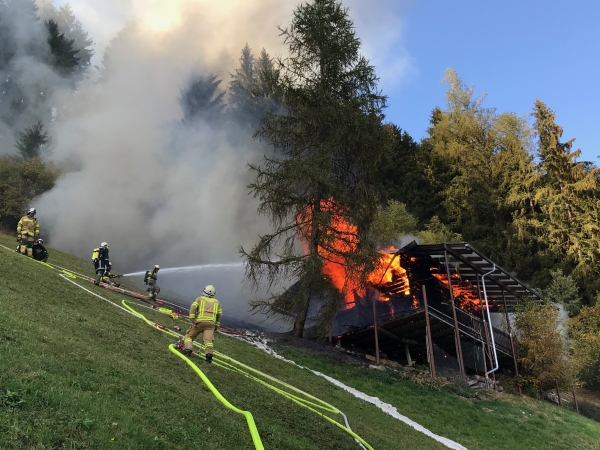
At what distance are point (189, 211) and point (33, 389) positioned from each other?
1511 inches

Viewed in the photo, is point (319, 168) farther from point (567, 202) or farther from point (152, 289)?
point (567, 202)

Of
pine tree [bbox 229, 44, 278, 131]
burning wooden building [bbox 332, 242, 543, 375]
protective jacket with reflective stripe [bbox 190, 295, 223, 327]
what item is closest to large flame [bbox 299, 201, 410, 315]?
burning wooden building [bbox 332, 242, 543, 375]

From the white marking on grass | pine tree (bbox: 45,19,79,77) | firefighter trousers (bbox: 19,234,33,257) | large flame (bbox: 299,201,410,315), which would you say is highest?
pine tree (bbox: 45,19,79,77)

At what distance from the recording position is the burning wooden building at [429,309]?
2083 centimetres

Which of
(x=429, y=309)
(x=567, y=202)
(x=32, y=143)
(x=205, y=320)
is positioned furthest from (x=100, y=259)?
(x=567, y=202)

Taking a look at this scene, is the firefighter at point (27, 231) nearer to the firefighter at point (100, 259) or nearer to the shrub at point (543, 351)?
the firefighter at point (100, 259)

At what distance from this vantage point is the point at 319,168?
18297 millimetres

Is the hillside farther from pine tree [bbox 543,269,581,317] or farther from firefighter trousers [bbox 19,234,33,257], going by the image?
pine tree [bbox 543,269,581,317]

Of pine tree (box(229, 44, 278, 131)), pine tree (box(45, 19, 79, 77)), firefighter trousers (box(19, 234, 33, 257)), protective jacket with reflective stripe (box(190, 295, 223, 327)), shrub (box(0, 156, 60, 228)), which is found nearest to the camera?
protective jacket with reflective stripe (box(190, 295, 223, 327))

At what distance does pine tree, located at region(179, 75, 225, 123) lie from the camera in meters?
57.9

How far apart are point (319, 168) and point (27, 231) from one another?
11.4 metres

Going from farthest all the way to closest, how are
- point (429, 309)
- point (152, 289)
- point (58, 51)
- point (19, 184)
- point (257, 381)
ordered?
point (58, 51)
point (19, 184)
point (429, 309)
point (152, 289)
point (257, 381)

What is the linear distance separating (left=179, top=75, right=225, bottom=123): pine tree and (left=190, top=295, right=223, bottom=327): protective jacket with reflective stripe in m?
50.2

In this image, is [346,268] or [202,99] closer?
[346,268]
